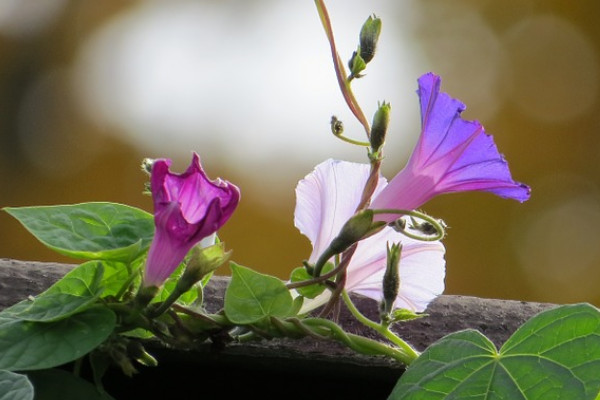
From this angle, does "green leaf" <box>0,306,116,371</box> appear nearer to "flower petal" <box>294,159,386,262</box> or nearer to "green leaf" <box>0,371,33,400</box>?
"green leaf" <box>0,371,33,400</box>

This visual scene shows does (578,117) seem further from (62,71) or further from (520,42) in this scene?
(62,71)

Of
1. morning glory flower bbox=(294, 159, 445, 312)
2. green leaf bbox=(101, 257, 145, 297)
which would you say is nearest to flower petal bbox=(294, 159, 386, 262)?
morning glory flower bbox=(294, 159, 445, 312)

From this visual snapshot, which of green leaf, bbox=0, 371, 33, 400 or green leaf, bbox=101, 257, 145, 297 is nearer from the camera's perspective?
green leaf, bbox=0, 371, 33, 400

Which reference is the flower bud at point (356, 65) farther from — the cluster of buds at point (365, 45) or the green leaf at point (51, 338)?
the green leaf at point (51, 338)

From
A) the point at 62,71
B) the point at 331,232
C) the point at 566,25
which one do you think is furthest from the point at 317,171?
the point at 566,25

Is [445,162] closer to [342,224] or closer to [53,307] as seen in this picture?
[342,224]

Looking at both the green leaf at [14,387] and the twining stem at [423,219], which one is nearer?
the green leaf at [14,387]

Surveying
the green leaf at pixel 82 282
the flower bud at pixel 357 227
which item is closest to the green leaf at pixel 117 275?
the green leaf at pixel 82 282
